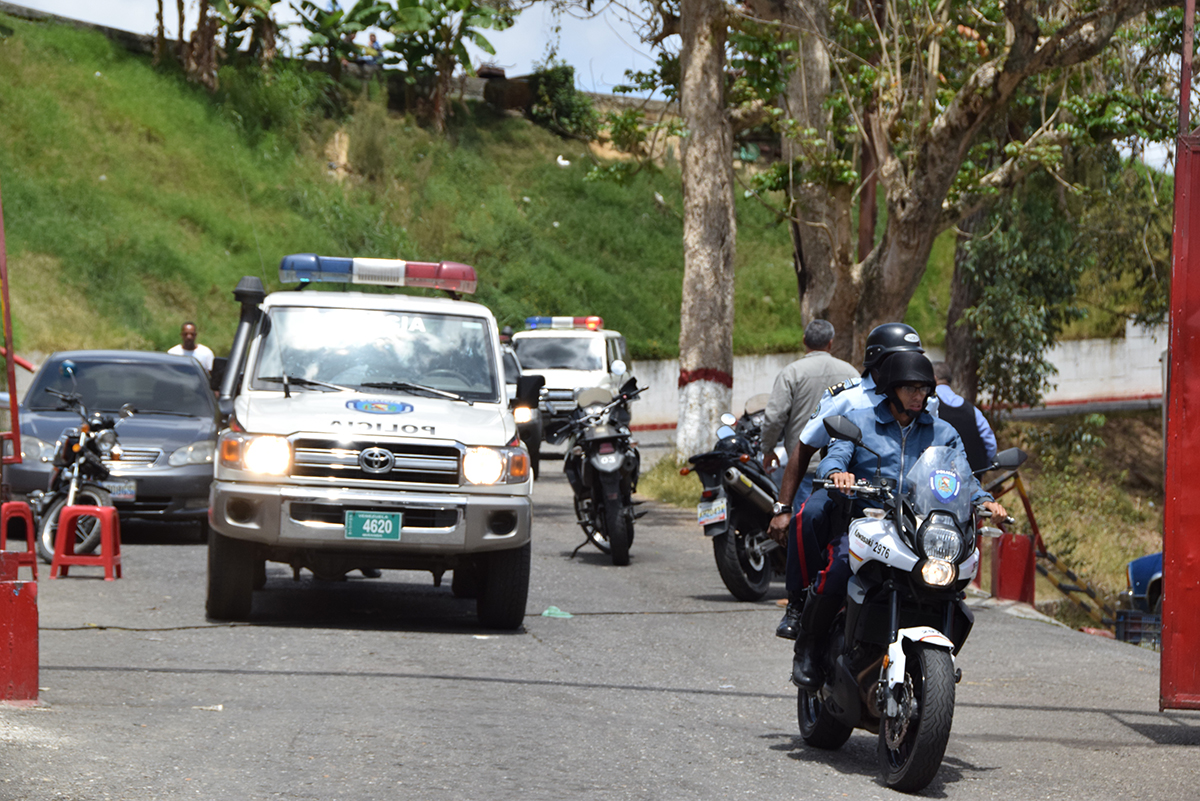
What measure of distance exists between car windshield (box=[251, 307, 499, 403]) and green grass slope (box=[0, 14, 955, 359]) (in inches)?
814

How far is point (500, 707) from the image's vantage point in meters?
7.09

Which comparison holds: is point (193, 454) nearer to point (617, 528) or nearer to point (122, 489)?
point (122, 489)

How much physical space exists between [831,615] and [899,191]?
1042cm

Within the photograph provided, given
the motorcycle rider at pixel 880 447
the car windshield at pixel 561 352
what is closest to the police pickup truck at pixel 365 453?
the motorcycle rider at pixel 880 447

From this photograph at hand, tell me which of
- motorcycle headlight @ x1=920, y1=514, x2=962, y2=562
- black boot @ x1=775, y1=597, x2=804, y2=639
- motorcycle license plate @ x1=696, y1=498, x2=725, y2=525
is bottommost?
motorcycle license plate @ x1=696, y1=498, x2=725, y2=525

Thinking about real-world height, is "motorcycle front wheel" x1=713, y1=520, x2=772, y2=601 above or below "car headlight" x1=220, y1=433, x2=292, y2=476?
below

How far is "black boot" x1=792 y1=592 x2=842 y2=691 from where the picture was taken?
20.7 ft

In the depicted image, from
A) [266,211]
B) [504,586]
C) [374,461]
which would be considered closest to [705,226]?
Result: [504,586]

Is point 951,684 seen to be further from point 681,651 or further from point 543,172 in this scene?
point 543,172

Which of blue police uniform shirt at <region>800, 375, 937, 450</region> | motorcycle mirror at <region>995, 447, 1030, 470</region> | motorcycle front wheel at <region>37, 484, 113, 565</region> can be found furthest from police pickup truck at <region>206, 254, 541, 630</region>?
motorcycle mirror at <region>995, 447, 1030, 470</region>

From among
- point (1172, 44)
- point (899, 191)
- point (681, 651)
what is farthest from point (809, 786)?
point (1172, 44)

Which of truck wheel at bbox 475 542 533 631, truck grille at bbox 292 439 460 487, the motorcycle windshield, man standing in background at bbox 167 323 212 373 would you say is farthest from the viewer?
man standing in background at bbox 167 323 212 373

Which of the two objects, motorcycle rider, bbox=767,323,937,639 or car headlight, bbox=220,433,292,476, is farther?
car headlight, bbox=220,433,292,476

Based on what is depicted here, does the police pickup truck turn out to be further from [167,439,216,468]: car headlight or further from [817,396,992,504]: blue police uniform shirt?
[167,439,216,468]: car headlight
